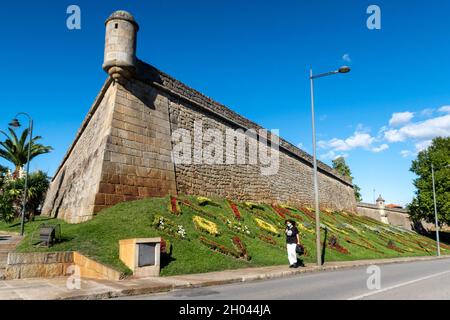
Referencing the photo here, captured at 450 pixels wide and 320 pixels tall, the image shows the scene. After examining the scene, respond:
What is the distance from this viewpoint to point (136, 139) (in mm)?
16734

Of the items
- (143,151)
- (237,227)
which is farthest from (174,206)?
(143,151)

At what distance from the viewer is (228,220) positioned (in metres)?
16.6

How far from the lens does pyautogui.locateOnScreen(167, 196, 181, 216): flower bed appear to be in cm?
1474

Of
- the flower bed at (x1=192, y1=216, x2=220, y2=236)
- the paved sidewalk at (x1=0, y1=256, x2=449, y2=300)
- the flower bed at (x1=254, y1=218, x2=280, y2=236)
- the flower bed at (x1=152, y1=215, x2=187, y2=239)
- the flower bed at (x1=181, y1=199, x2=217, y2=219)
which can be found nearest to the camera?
the paved sidewalk at (x1=0, y1=256, x2=449, y2=300)

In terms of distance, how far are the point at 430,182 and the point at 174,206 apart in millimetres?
39737

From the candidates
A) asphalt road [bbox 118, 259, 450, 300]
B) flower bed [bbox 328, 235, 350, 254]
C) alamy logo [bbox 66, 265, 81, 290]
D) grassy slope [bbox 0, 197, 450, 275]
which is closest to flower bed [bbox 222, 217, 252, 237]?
grassy slope [bbox 0, 197, 450, 275]

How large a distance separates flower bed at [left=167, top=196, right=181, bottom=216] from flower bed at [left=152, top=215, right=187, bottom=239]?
1155mm

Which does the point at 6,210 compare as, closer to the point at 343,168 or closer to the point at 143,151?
the point at 143,151

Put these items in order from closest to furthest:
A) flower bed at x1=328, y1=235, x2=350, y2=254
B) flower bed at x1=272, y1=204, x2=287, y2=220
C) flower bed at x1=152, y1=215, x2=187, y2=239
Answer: flower bed at x1=152, y1=215, x2=187, y2=239, flower bed at x1=328, y1=235, x2=350, y2=254, flower bed at x1=272, y1=204, x2=287, y2=220

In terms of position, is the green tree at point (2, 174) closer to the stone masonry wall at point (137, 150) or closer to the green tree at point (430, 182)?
the stone masonry wall at point (137, 150)

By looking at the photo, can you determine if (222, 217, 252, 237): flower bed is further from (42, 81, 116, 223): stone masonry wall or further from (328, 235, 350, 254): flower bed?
(42, 81, 116, 223): stone masonry wall

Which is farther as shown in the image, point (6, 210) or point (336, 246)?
point (6, 210)

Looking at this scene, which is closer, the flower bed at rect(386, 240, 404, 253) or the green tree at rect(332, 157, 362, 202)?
the flower bed at rect(386, 240, 404, 253)
